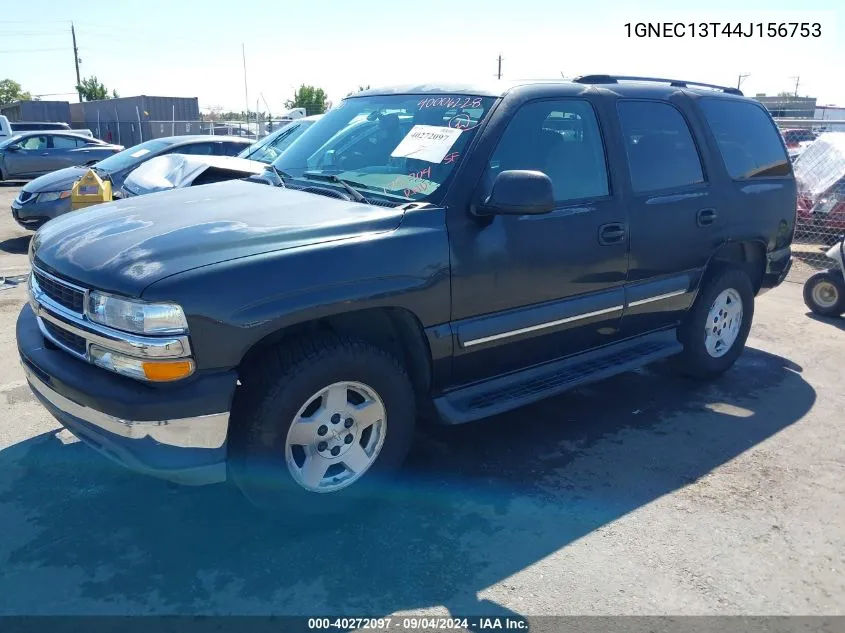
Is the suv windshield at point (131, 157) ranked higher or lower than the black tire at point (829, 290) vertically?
higher

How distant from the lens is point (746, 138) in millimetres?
5094

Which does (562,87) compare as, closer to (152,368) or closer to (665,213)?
(665,213)

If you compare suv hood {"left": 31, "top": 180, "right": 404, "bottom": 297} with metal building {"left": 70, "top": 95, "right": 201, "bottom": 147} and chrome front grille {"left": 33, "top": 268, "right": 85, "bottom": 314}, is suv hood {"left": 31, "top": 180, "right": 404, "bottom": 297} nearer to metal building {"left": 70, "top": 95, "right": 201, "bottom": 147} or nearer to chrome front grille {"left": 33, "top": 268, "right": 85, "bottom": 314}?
chrome front grille {"left": 33, "top": 268, "right": 85, "bottom": 314}

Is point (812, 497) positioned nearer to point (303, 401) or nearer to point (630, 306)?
point (630, 306)

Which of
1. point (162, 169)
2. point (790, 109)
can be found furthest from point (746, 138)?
point (790, 109)

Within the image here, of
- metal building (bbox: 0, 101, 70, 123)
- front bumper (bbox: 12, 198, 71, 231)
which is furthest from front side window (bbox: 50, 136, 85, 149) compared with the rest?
metal building (bbox: 0, 101, 70, 123)

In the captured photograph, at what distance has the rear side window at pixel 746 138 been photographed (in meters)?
4.85

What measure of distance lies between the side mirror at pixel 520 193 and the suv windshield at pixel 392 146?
27 centimetres

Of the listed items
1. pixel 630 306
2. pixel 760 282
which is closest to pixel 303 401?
pixel 630 306

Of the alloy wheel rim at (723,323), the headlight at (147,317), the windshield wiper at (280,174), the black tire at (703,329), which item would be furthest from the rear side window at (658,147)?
the headlight at (147,317)

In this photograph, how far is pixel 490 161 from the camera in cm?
343

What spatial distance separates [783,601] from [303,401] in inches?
84.5

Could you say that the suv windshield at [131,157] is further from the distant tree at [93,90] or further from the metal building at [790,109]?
the distant tree at [93,90]

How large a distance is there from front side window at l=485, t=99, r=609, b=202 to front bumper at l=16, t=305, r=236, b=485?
Result: 1.71 metres
